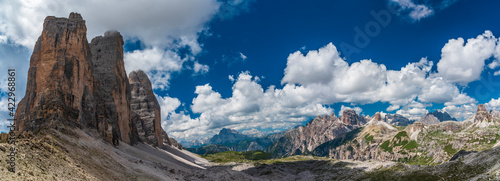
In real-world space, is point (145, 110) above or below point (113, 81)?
below

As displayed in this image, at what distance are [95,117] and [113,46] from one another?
52485mm

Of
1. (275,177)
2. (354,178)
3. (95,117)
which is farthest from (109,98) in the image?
(354,178)

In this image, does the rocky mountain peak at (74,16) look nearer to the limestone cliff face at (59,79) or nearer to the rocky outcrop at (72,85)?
the rocky outcrop at (72,85)

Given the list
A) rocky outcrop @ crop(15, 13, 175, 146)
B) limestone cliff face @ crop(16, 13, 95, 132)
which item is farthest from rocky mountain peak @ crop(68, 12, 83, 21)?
limestone cliff face @ crop(16, 13, 95, 132)

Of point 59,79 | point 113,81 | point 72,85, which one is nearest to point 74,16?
point 113,81

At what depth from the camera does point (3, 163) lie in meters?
22.5

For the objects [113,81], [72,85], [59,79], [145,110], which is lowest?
[145,110]

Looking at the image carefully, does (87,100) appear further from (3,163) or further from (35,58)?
(3,163)

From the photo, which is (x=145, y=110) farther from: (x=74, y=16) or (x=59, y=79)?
(x=59, y=79)

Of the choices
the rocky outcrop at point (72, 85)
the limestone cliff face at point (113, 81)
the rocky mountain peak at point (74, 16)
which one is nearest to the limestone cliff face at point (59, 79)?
the rocky outcrop at point (72, 85)

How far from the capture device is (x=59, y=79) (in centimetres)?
7131

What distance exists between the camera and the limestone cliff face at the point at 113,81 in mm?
106062

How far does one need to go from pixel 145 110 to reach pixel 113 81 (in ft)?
199

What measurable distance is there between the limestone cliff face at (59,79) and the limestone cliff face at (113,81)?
13.9m
